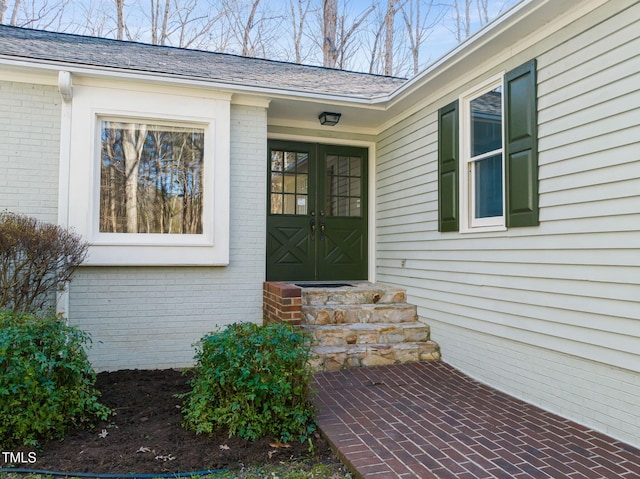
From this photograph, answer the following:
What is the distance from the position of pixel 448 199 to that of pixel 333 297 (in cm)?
166

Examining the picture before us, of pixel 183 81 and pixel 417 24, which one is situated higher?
pixel 417 24

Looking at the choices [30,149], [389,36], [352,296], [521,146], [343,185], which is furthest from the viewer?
[389,36]

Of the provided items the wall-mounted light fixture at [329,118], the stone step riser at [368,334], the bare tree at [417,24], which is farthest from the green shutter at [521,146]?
the bare tree at [417,24]

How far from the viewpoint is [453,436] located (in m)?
2.86

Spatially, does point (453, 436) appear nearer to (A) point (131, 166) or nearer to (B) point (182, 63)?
(A) point (131, 166)

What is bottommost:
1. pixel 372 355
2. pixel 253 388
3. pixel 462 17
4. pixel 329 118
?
pixel 372 355

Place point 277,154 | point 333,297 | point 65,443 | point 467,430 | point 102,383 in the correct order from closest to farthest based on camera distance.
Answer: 1. point 65,443
2. point 467,430
3. point 102,383
4. point 333,297
5. point 277,154

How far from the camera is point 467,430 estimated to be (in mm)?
2953

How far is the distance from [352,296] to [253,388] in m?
2.42

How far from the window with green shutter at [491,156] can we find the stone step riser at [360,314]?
3.58 feet

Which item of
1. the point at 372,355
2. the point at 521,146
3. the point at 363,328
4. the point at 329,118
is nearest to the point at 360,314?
the point at 363,328

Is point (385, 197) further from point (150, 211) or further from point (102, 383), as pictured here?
point (102, 383)

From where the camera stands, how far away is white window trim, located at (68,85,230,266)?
4.29m

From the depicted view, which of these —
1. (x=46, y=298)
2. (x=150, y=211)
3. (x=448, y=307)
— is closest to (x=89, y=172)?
(x=150, y=211)
